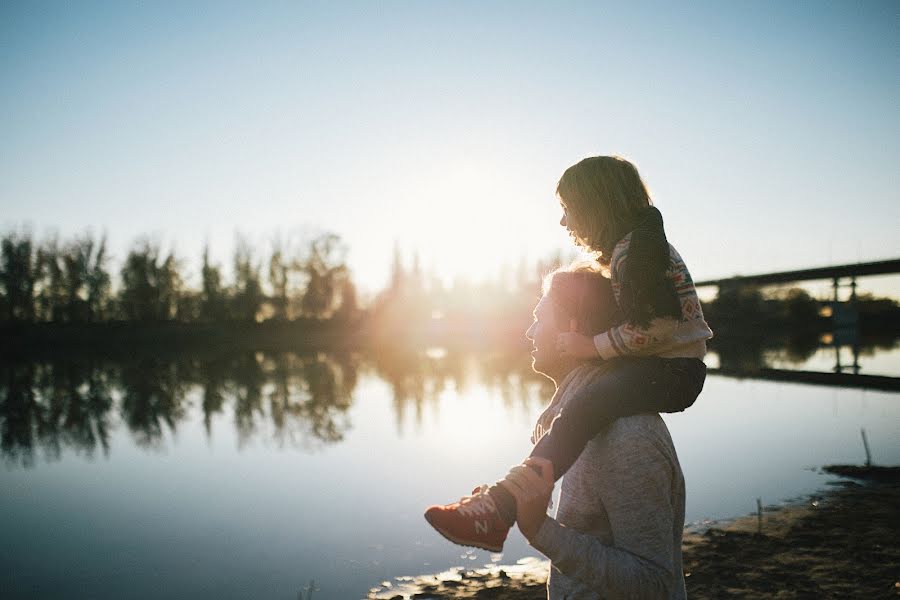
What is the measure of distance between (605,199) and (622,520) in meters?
1.09

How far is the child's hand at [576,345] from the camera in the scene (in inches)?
82.2

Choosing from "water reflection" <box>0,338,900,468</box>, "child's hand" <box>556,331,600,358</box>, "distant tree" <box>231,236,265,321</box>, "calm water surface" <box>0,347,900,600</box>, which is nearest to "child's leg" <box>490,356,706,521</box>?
"child's hand" <box>556,331,600,358</box>

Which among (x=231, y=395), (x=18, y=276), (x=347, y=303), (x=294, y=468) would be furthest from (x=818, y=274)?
(x=18, y=276)

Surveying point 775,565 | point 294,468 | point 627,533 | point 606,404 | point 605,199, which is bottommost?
point 294,468

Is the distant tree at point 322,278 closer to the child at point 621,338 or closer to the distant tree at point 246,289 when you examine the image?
the distant tree at point 246,289

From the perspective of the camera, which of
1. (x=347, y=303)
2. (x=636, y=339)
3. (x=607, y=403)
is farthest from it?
(x=347, y=303)

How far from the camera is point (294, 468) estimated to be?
15.5 m

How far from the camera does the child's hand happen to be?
2.09 meters

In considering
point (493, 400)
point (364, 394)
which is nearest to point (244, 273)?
point (364, 394)

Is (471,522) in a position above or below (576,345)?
below

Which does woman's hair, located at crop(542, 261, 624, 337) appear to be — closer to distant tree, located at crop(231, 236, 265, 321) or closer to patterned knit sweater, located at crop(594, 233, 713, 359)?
patterned knit sweater, located at crop(594, 233, 713, 359)

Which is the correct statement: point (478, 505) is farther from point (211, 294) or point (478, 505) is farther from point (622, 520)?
point (211, 294)

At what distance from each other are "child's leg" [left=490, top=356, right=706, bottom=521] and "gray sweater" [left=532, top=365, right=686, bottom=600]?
0.04m

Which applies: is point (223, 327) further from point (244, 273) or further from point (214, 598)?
point (214, 598)
